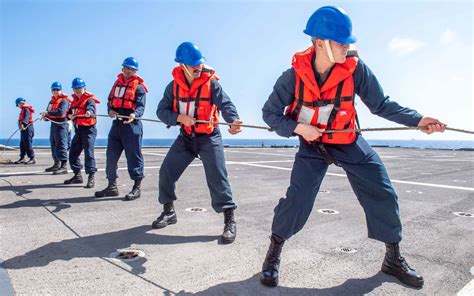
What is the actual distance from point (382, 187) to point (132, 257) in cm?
208

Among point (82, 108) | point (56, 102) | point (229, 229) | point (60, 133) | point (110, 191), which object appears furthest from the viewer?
point (56, 102)

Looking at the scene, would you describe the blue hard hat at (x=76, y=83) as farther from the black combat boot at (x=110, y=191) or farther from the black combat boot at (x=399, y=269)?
the black combat boot at (x=399, y=269)

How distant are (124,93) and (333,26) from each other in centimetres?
399

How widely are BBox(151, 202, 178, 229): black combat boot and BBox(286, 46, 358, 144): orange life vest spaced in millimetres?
2049

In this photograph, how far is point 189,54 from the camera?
12.1 ft

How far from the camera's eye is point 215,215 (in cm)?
453

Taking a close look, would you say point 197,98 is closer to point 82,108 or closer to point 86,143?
point 86,143

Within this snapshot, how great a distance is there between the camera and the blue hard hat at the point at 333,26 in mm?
2514

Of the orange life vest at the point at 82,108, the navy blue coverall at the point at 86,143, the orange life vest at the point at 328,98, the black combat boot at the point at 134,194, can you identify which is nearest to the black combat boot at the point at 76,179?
the navy blue coverall at the point at 86,143

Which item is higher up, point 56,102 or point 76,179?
point 56,102

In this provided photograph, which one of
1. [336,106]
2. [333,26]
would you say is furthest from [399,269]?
[333,26]

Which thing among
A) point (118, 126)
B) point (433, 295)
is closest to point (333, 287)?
point (433, 295)

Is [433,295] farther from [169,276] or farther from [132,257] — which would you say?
[132,257]

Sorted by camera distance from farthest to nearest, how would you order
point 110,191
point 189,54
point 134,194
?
point 110,191
point 134,194
point 189,54
